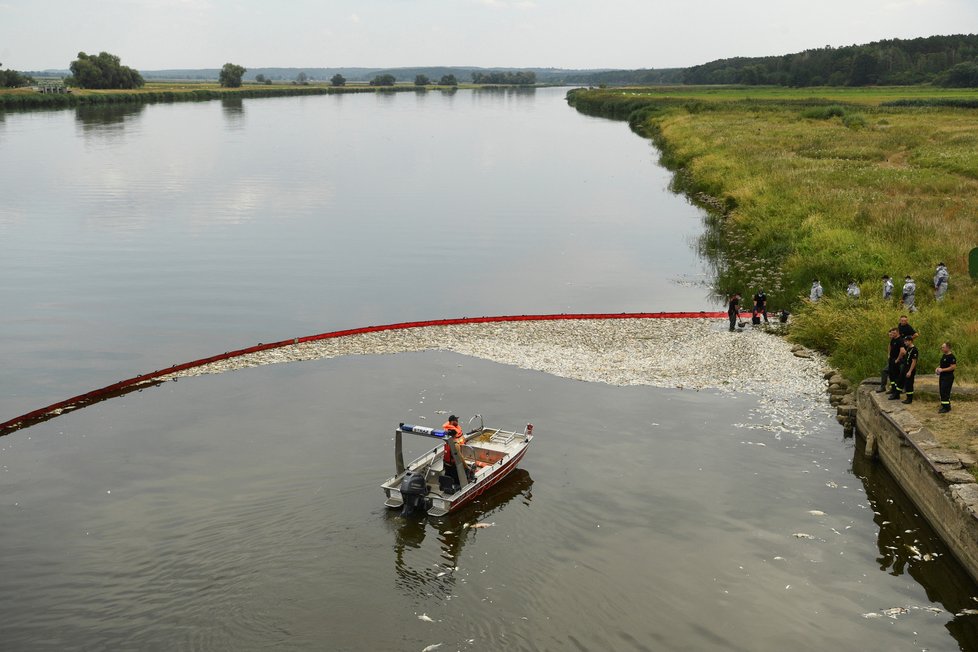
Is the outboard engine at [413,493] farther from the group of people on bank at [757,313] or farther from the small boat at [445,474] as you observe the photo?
the group of people on bank at [757,313]

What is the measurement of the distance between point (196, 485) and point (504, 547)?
869 centimetres

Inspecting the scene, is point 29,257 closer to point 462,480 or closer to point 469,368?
point 469,368

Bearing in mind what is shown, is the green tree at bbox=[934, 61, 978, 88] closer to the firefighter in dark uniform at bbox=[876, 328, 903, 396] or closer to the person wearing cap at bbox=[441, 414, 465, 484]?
the firefighter in dark uniform at bbox=[876, 328, 903, 396]

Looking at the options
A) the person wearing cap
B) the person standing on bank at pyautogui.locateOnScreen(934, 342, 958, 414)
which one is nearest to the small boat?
the person wearing cap

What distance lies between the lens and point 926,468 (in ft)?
68.4

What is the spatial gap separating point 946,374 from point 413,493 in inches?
567

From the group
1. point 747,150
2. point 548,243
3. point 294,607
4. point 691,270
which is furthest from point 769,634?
point 747,150

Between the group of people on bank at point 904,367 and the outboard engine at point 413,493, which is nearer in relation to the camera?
the outboard engine at point 413,493

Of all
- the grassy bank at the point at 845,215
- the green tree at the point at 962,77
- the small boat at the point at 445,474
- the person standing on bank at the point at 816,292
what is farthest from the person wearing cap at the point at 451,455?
the green tree at the point at 962,77

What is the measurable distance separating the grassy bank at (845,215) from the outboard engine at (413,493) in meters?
15.8

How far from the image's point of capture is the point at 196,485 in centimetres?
2316

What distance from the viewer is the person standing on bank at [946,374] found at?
898 inches

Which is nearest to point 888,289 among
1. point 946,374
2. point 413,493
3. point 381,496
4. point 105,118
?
point 946,374

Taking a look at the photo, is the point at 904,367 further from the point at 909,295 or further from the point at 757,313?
the point at 757,313
